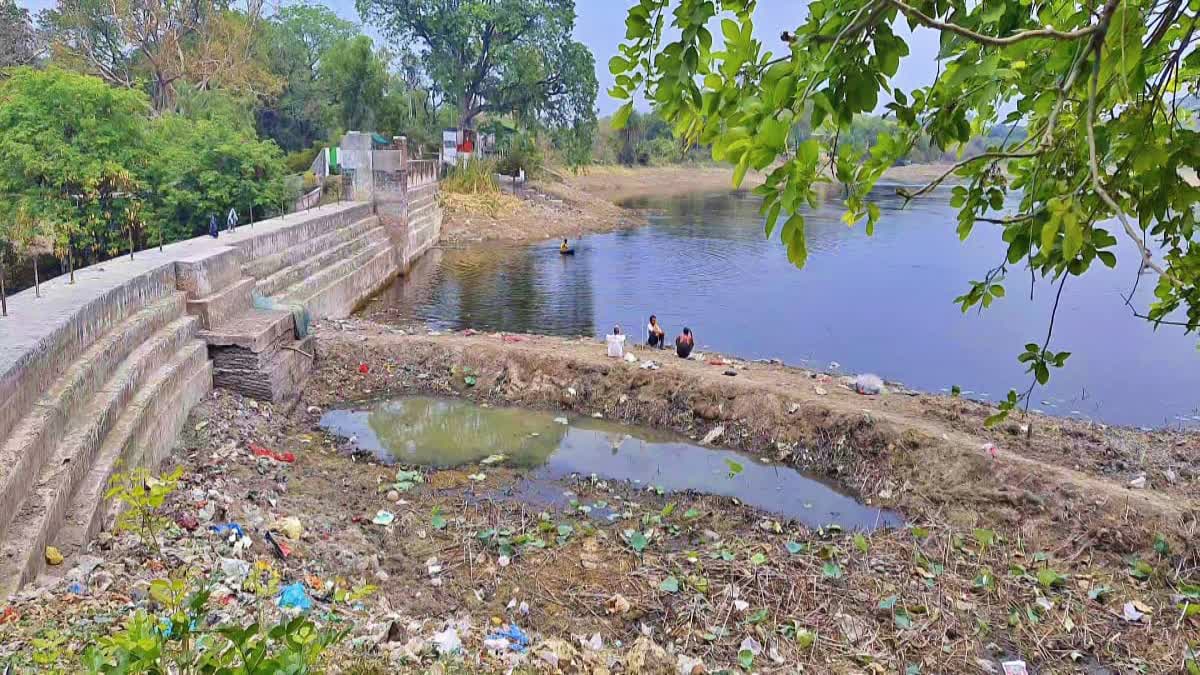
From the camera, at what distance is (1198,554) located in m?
6.12

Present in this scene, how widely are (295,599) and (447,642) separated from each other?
91cm

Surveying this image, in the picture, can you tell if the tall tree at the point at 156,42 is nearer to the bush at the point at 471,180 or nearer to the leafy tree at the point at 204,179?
the bush at the point at 471,180

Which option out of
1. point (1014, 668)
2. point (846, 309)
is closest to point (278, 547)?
point (1014, 668)

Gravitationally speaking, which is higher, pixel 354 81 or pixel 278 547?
pixel 354 81

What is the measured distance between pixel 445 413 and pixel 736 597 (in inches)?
217

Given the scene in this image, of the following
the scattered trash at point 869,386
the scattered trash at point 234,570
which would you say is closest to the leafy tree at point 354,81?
the scattered trash at point 869,386

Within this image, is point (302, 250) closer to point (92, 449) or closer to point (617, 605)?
point (92, 449)

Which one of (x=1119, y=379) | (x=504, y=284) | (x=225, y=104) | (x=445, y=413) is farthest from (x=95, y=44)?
(x=1119, y=379)

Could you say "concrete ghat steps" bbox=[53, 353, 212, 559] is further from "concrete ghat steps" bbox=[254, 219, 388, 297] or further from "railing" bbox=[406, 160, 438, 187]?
"railing" bbox=[406, 160, 438, 187]

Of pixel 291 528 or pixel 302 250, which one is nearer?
pixel 291 528

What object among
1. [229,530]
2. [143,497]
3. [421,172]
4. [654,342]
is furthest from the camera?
[421,172]

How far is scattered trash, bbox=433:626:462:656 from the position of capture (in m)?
4.14

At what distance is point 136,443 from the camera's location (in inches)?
261

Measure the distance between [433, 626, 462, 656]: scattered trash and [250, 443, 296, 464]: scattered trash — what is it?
431 centimetres
